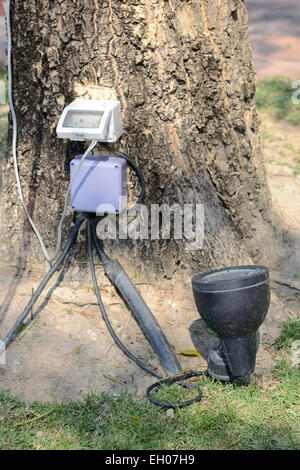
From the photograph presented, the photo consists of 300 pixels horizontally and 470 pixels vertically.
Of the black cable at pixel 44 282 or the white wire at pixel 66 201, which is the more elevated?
the white wire at pixel 66 201

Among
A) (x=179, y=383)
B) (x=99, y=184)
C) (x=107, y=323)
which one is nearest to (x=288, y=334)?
(x=179, y=383)

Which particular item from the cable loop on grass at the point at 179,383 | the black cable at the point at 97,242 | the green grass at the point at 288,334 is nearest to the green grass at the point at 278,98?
the green grass at the point at 288,334

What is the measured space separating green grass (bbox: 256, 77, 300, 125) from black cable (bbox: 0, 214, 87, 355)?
2582 mm

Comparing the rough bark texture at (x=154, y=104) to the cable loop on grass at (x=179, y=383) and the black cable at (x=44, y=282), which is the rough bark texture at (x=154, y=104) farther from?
the cable loop on grass at (x=179, y=383)

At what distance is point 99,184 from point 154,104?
16.3 inches

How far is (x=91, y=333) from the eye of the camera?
2383 mm

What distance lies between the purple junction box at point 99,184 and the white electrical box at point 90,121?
0.40 ft

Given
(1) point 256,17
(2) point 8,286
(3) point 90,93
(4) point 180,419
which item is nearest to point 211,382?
(4) point 180,419

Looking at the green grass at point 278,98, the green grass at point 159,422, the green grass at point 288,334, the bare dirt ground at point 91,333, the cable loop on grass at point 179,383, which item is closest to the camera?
the green grass at point 159,422

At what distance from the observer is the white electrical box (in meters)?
2.20

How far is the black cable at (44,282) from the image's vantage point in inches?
89.2

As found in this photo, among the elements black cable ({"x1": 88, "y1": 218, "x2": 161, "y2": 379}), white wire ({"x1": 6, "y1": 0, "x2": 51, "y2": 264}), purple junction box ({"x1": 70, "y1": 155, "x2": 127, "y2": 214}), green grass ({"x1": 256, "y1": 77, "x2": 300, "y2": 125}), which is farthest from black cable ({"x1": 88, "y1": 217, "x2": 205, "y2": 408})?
green grass ({"x1": 256, "y1": 77, "x2": 300, "y2": 125})

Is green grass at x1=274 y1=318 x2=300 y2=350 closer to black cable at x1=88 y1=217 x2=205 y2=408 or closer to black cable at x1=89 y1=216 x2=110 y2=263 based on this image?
black cable at x1=88 y1=217 x2=205 y2=408

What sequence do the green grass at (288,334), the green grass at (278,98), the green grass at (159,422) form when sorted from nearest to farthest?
the green grass at (159,422)
the green grass at (288,334)
the green grass at (278,98)
